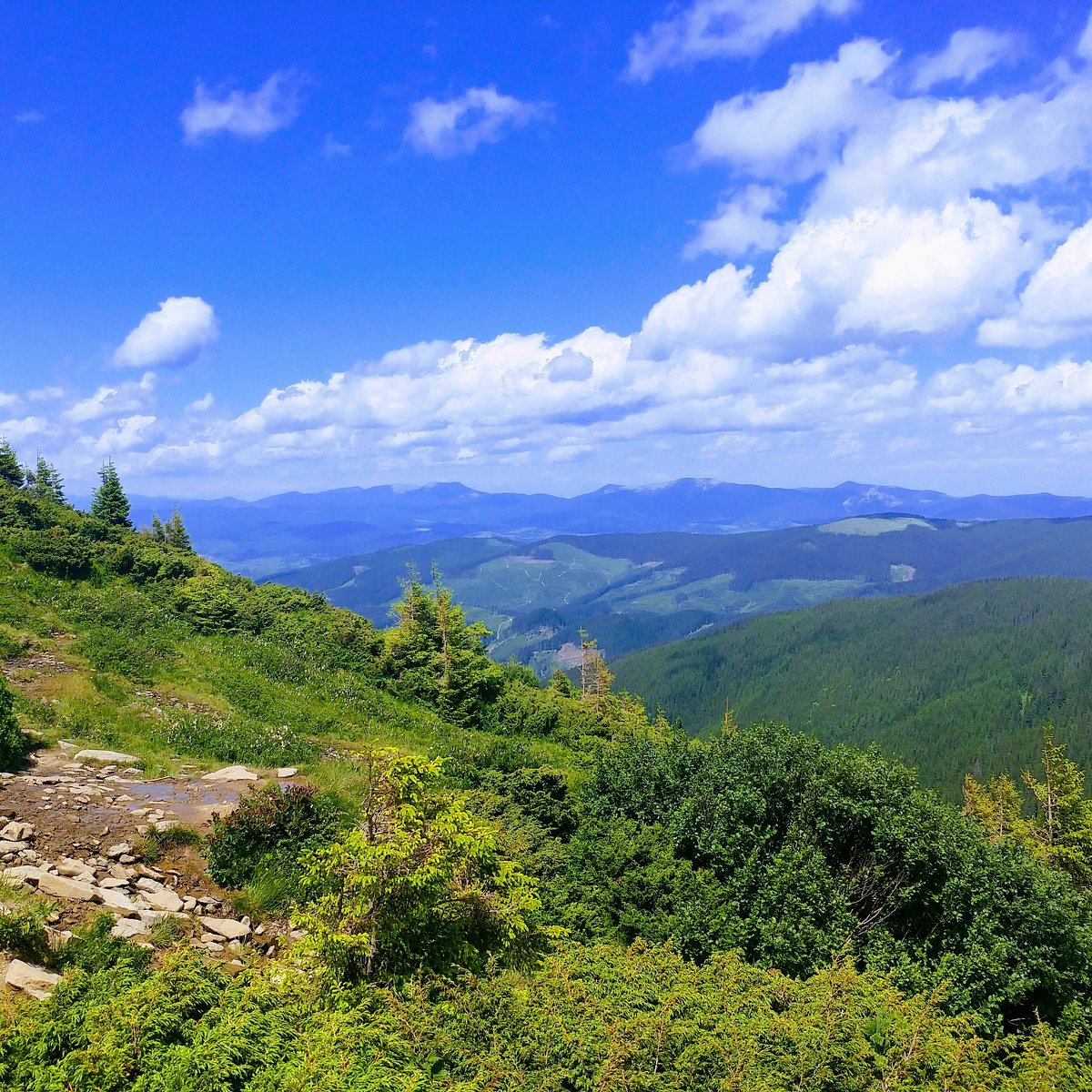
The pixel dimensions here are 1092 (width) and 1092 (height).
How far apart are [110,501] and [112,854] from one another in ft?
132

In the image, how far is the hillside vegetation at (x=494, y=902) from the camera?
6754 mm

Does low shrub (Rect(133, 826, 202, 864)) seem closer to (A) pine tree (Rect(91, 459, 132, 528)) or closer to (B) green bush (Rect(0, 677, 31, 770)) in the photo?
(B) green bush (Rect(0, 677, 31, 770))

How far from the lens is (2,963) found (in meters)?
7.03

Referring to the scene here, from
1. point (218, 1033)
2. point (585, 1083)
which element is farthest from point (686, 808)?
point (218, 1033)

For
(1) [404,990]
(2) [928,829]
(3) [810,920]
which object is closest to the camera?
(1) [404,990]

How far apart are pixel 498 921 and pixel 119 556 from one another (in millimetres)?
31015

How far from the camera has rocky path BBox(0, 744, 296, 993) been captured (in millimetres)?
8938

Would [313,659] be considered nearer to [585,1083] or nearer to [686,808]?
[686,808]

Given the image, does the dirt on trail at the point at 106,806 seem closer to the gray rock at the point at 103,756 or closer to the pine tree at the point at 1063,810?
the gray rock at the point at 103,756

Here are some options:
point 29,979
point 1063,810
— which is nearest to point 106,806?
point 29,979

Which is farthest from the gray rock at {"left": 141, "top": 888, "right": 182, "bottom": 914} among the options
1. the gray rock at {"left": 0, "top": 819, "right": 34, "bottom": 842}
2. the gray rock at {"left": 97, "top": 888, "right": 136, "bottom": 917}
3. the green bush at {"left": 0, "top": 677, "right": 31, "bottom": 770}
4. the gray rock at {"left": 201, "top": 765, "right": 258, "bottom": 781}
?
the green bush at {"left": 0, "top": 677, "right": 31, "bottom": 770}

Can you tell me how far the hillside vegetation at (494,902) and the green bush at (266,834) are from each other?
56 mm

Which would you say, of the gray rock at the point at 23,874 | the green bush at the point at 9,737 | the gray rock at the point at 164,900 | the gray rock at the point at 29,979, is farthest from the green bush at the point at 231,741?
the gray rock at the point at 29,979

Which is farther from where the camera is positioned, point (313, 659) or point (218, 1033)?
point (313, 659)
